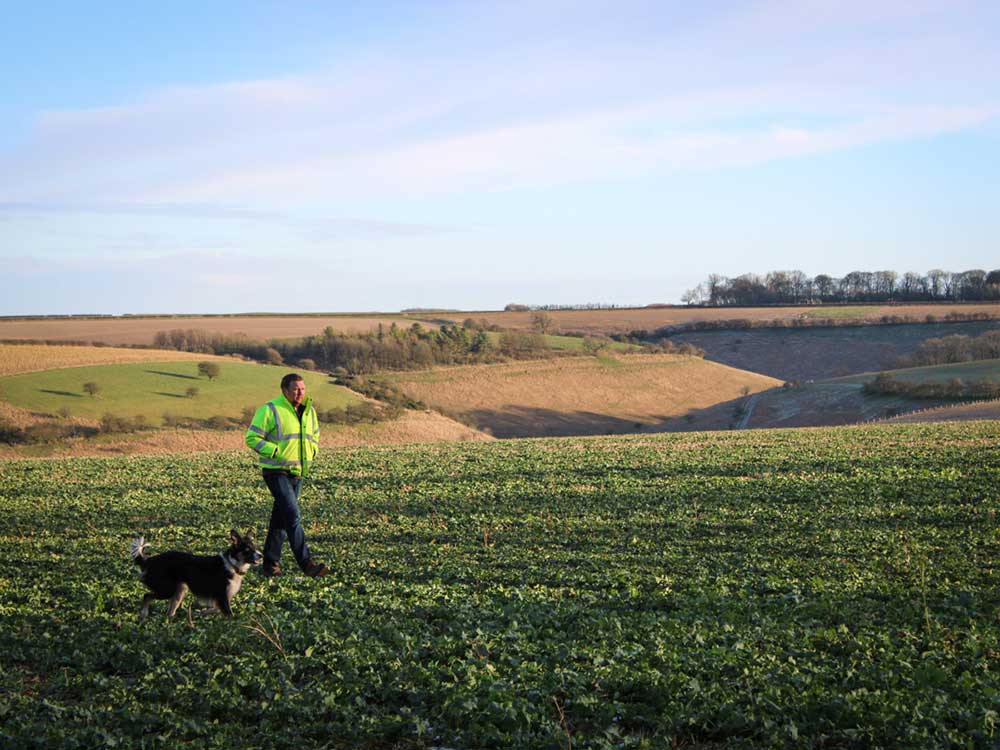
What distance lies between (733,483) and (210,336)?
9163cm

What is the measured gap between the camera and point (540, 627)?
9.48 metres

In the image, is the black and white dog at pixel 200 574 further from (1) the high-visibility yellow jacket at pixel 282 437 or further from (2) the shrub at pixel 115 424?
(2) the shrub at pixel 115 424

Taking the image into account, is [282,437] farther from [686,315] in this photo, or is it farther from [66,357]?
[686,315]

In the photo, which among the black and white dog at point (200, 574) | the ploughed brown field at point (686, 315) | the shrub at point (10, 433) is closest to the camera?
the black and white dog at point (200, 574)

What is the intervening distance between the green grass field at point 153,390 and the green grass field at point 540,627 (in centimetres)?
4479

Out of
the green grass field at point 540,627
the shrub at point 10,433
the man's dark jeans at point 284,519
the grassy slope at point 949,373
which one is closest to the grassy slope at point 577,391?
the grassy slope at point 949,373

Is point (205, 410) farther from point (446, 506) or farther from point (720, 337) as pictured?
point (720, 337)

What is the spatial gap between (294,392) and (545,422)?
2968 inches

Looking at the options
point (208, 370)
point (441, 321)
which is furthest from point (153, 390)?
point (441, 321)

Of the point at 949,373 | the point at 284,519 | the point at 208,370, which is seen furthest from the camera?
the point at 208,370

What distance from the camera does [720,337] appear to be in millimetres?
138750

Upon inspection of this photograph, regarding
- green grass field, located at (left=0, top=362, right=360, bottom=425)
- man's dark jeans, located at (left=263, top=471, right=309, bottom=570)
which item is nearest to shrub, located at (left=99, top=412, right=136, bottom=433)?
green grass field, located at (left=0, top=362, right=360, bottom=425)

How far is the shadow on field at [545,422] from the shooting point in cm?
8256

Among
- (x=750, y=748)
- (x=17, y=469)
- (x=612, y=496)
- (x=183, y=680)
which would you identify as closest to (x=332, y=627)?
(x=183, y=680)
